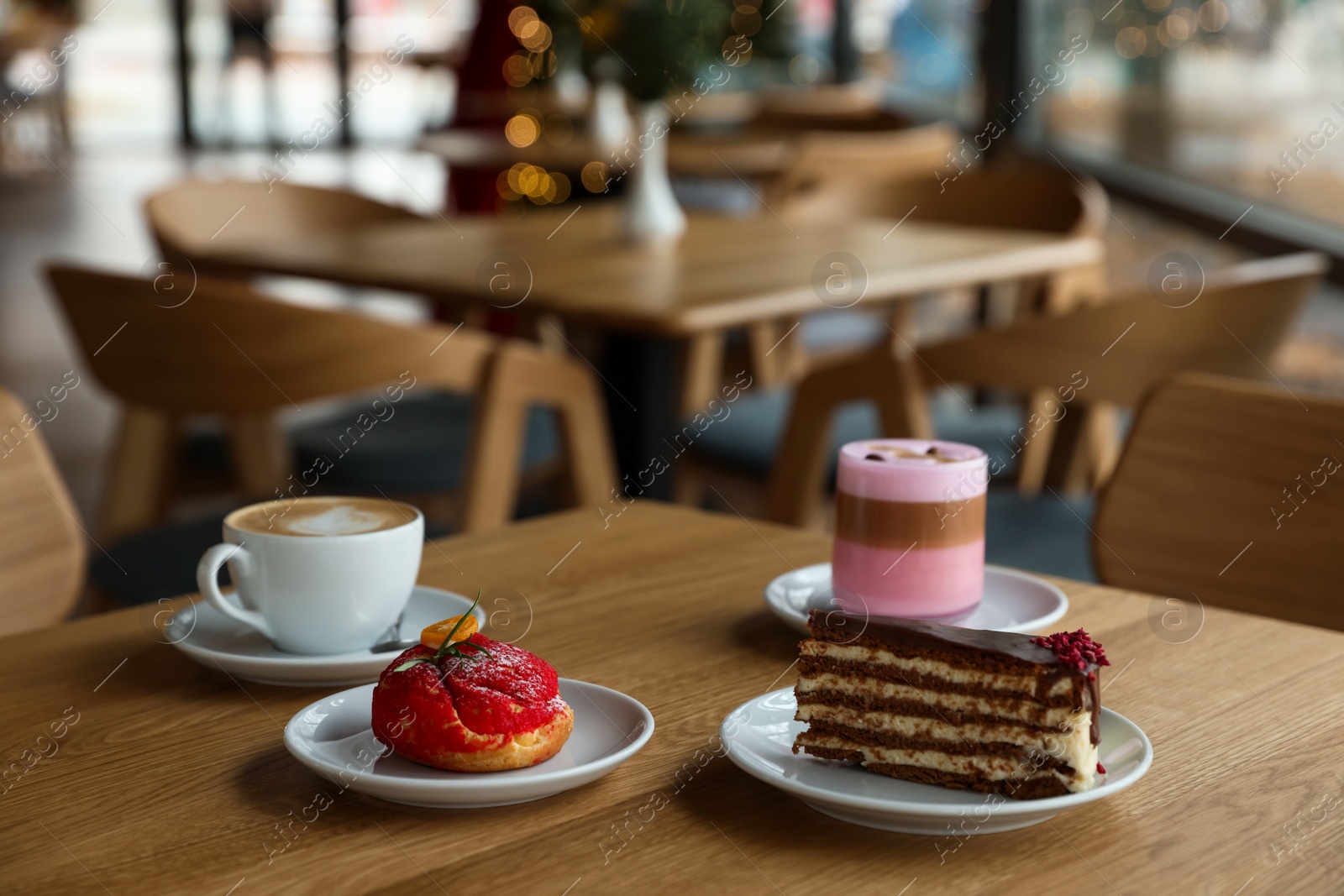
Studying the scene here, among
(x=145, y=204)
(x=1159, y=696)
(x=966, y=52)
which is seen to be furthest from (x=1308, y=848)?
(x=966, y=52)

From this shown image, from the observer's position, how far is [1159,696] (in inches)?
32.7

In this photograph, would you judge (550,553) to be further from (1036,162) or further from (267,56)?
(267,56)

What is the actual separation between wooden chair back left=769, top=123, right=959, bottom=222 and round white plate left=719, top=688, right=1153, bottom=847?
9.83 feet

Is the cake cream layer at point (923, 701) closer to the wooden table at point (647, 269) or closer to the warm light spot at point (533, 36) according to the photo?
the wooden table at point (647, 269)

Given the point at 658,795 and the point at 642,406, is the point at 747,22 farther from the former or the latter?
the point at 658,795

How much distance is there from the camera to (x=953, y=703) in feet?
2.22

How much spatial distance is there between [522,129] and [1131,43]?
2.20 metres

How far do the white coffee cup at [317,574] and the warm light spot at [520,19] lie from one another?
16.5 feet

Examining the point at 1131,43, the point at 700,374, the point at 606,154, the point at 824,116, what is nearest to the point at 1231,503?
the point at 700,374

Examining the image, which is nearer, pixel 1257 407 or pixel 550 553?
pixel 550 553

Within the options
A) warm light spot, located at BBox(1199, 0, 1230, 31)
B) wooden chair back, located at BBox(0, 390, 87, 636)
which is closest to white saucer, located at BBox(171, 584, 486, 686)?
wooden chair back, located at BBox(0, 390, 87, 636)

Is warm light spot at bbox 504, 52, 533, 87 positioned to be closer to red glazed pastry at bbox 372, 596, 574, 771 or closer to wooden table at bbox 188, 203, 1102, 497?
wooden table at bbox 188, 203, 1102, 497

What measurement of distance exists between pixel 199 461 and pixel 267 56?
1155 centimetres

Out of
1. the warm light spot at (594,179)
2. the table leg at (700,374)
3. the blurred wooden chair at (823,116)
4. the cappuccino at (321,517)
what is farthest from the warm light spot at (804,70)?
the cappuccino at (321,517)
